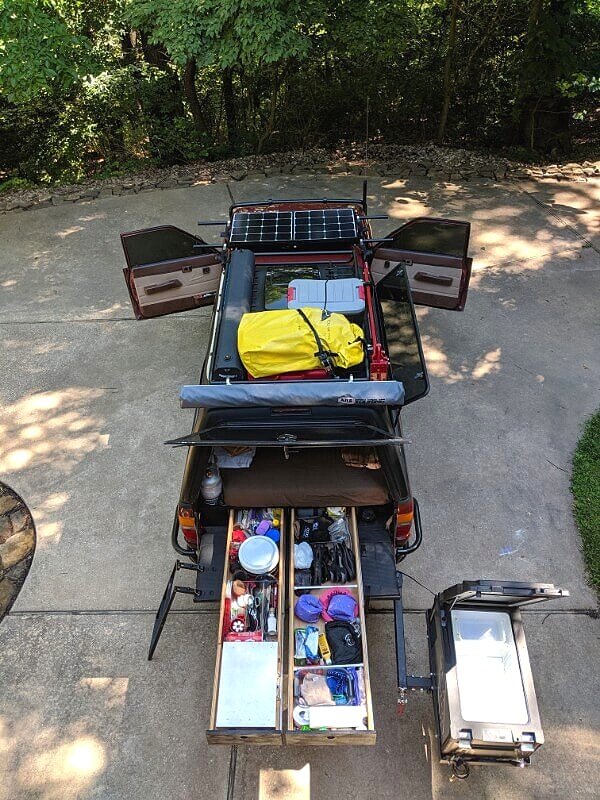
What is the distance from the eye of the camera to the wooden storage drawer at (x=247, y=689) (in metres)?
3.35

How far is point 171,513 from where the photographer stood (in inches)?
211

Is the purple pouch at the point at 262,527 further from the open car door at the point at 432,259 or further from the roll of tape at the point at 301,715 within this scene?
the open car door at the point at 432,259

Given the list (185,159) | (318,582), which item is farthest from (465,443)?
(185,159)

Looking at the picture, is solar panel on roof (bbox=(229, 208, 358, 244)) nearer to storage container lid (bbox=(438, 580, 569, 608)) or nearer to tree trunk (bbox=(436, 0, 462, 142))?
storage container lid (bbox=(438, 580, 569, 608))

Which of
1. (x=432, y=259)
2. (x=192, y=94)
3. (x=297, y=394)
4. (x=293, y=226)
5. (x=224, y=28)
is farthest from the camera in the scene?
(x=192, y=94)

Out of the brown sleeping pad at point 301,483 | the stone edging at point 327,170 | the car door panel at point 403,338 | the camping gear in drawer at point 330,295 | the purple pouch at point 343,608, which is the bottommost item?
the purple pouch at point 343,608

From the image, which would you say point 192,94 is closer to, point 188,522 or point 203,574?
point 188,522

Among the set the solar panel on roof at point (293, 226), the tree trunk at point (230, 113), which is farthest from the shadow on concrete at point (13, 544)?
the tree trunk at point (230, 113)

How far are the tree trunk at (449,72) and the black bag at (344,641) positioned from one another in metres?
11.0

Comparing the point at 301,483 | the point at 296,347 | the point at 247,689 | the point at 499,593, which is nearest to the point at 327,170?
the point at 296,347

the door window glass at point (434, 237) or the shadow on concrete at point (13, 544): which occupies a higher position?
the door window glass at point (434, 237)

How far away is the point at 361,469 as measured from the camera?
439cm

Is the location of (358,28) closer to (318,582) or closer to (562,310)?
(562,310)

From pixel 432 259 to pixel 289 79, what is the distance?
8.09 metres
